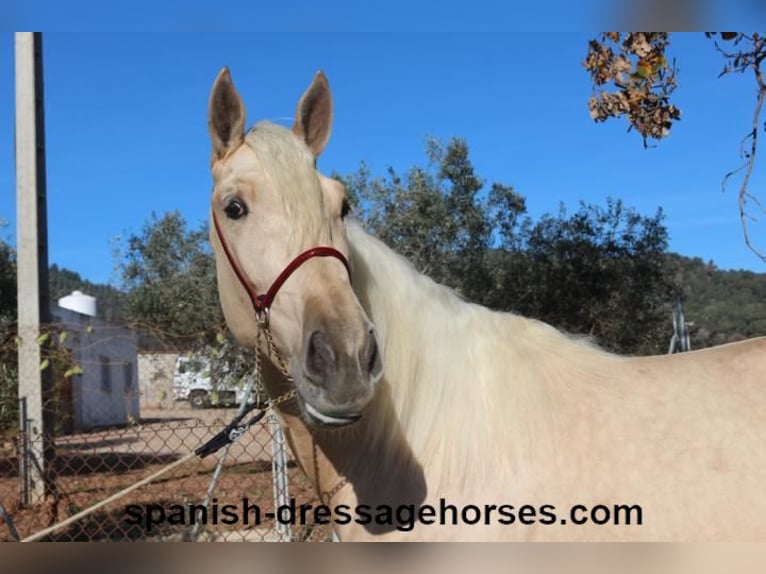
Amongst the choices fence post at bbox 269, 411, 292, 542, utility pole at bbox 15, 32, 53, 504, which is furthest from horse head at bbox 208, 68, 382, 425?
utility pole at bbox 15, 32, 53, 504

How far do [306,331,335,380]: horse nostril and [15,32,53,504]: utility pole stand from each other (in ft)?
16.3

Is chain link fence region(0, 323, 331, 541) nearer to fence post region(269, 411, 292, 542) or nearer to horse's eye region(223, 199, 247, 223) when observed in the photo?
fence post region(269, 411, 292, 542)

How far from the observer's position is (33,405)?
5973mm

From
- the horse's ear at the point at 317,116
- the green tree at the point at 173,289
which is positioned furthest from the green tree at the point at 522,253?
the horse's ear at the point at 317,116

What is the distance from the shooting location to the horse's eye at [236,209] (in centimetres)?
223

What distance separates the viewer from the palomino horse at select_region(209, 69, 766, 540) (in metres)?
2.02

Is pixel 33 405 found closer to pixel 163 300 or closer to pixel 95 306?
pixel 163 300

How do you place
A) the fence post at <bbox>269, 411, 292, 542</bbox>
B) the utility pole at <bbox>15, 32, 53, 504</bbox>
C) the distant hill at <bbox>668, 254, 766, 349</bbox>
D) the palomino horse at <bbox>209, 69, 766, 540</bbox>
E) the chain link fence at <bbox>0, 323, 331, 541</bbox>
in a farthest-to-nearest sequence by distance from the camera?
the distant hill at <bbox>668, 254, 766, 349</bbox> → the utility pole at <bbox>15, 32, 53, 504</bbox> → the fence post at <bbox>269, 411, 292, 542</bbox> → the chain link fence at <bbox>0, 323, 331, 541</bbox> → the palomino horse at <bbox>209, 69, 766, 540</bbox>

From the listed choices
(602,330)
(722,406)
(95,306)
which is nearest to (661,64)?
(722,406)

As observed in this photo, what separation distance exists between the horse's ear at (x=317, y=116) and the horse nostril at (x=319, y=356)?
0.96 m

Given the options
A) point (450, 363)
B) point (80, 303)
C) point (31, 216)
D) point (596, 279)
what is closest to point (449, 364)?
point (450, 363)

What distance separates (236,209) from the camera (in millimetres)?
2244

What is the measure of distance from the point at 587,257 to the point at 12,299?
15.7 m

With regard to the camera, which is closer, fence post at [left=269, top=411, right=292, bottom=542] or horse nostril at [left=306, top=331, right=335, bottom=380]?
horse nostril at [left=306, top=331, right=335, bottom=380]
